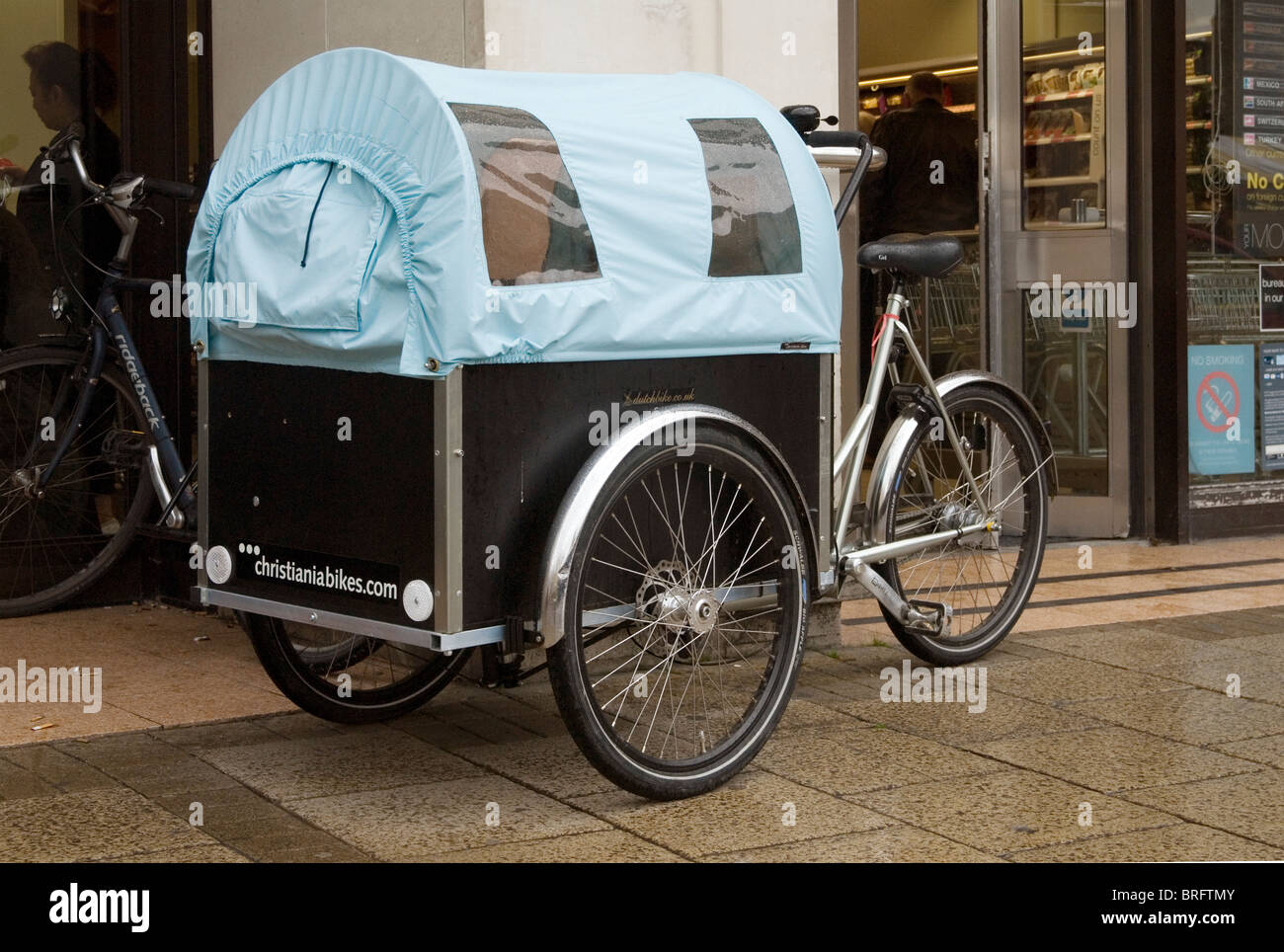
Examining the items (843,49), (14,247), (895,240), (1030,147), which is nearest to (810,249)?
(895,240)

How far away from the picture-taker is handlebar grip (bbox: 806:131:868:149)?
4922 mm

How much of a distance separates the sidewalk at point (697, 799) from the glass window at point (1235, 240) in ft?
7.85

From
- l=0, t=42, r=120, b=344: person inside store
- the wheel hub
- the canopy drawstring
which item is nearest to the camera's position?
the canopy drawstring

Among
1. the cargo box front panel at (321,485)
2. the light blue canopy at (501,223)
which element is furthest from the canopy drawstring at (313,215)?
the cargo box front panel at (321,485)

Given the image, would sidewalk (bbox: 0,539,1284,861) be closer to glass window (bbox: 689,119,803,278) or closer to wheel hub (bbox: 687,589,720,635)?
wheel hub (bbox: 687,589,720,635)

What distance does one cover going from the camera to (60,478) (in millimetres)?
6016

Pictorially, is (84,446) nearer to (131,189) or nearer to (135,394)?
(135,394)

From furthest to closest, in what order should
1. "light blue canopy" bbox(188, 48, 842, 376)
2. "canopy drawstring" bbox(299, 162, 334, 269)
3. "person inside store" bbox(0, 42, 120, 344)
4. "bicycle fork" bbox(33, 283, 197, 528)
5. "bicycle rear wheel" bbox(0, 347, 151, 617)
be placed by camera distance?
"person inside store" bbox(0, 42, 120, 344) → "bicycle rear wheel" bbox(0, 347, 151, 617) → "bicycle fork" bbox(33, 283, 197, 528) → "canopy drawstring" bbox(299, 162, 334, 269) → "light blue canopy" bbox(188, 48, 842, 376)

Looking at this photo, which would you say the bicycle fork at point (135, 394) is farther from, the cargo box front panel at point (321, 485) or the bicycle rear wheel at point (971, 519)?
the bicycle rear wheel at point (971, 519)

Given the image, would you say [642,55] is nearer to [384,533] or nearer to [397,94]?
[397,94]

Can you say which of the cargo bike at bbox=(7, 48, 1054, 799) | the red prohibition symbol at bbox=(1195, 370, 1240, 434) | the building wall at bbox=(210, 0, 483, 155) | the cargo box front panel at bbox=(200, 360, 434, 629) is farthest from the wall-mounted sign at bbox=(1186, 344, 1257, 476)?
the cargo box front panel at bbox=(200, 360, 434, 629)

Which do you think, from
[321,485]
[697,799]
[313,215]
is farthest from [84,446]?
[697,799]
